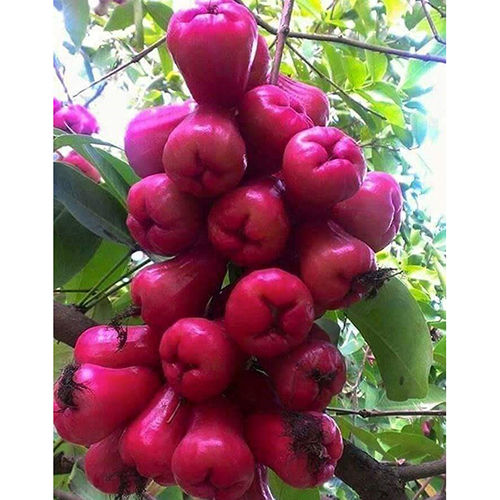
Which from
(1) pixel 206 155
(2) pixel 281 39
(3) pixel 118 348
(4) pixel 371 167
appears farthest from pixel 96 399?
(4) pixel 371 167

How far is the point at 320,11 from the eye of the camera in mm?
1055

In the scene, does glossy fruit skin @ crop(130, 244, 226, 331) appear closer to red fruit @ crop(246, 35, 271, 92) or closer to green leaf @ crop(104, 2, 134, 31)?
red fruit @ crop(246, 35, 271, 92)

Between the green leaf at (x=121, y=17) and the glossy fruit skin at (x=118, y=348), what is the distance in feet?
1.54

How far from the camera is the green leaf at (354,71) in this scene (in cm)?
90

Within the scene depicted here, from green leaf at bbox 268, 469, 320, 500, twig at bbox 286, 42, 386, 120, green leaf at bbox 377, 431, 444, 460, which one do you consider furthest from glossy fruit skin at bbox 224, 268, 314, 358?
green leaf at bbox 377, 431, 444, 460

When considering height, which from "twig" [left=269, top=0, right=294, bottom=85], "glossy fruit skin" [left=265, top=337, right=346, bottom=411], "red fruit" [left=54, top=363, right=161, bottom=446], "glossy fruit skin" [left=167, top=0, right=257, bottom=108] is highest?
"glossy fruit skin" [left=167, top=0, right=257, bottom=108]

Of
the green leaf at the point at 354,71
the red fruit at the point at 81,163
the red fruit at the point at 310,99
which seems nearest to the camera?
the red fruit at the point at 310,99

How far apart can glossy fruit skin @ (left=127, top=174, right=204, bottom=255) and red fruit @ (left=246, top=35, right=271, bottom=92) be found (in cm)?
9

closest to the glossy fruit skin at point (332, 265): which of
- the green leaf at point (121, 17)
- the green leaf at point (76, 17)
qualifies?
the green leaf at point (76, 17)

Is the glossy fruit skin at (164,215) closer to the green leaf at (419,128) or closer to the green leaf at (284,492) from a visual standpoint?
the green leaf at (284,492)

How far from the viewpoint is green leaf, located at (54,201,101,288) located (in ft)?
1.81

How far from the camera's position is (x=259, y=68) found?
46 centimetres

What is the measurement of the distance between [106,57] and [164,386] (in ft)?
2.48

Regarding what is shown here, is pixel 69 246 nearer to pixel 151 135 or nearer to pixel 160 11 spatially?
pixel 151 135
